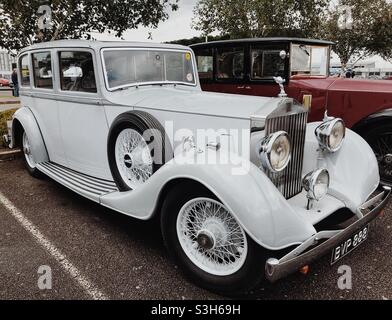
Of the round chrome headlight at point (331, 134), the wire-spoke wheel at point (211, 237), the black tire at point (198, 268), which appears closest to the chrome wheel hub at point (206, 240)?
the wire-spoke wheel at point (211, 237)

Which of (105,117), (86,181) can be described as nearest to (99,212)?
(86,181)

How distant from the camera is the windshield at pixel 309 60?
5.41m

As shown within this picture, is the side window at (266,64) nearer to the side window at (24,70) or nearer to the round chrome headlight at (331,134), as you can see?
the round chrome headlight at (331,134)

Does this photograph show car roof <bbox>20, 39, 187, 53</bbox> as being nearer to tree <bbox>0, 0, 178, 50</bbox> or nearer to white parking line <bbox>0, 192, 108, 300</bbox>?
white parking line <bbox>0, 192, 108, 300</bbox>

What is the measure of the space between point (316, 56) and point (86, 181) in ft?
14.1

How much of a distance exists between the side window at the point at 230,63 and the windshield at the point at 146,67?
6.24 feet

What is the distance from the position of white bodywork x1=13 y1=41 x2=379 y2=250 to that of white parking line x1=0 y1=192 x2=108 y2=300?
0.51m

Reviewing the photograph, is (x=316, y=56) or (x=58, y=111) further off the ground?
(x=316, y=56)

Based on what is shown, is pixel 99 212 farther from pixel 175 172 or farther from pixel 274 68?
pixel 274 68

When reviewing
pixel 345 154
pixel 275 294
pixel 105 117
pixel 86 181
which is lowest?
pixel 275 294

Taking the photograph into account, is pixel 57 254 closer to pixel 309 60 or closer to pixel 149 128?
pixel 149 128

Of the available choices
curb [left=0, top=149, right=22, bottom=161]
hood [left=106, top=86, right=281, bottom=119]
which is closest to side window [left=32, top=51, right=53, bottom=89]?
hood [left=106, top=86, right=281, bottom=119]

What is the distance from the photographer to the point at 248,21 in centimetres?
1335

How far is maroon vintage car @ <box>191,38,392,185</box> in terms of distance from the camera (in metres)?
4.28
